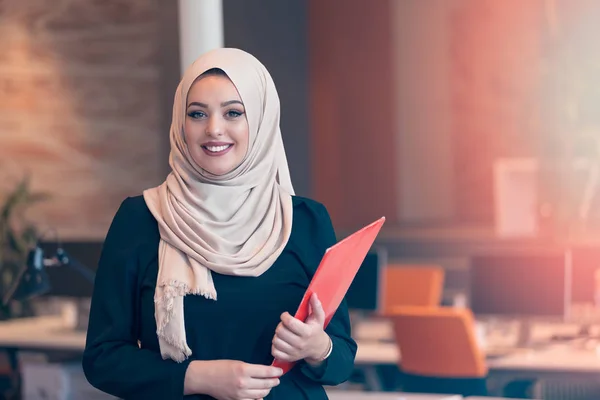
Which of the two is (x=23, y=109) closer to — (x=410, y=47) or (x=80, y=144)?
(x=80, y=144)

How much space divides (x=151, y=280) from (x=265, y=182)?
0.24m

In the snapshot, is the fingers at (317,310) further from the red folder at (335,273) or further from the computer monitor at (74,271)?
the computer monitor at (74,271)

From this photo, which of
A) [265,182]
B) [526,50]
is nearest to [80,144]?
[526,50]

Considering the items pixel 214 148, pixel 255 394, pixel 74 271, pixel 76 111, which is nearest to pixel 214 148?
pixel 214 148

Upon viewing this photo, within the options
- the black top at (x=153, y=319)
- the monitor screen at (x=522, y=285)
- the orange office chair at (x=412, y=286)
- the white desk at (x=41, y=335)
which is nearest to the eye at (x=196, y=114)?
the black top at (x=153, y=319)

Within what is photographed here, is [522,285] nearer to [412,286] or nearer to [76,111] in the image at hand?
[412,286]

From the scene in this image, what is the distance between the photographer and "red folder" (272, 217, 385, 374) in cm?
146

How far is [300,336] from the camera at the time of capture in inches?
57.2

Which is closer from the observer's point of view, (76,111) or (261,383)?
(261,383)

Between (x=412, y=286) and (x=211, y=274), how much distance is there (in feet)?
14.5

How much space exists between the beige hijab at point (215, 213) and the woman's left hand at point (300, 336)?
0.11 m

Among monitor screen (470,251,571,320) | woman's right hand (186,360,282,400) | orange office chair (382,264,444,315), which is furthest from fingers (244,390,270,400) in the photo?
orange office chair (382,264,444,315)

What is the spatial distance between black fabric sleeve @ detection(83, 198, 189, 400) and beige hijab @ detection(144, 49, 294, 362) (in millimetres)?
36

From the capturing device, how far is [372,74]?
7371 mm
